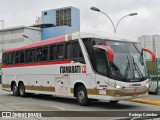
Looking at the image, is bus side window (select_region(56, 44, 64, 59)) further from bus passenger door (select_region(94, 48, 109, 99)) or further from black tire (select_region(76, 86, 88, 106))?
bus passenger door (select_region(94, 48, 109, 99))

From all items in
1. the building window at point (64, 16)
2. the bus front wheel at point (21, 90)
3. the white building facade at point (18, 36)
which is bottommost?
the bus front wheel at point (21, 90)

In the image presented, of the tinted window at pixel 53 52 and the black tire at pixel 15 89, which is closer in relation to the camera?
the tinted window at pixel 53 52

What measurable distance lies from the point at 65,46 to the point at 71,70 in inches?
52.2

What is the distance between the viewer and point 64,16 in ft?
359

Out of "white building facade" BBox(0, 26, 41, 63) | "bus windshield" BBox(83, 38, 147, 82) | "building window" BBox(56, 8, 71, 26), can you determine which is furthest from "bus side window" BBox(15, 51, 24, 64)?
"building window" BBox(56, 8, 71, 26)

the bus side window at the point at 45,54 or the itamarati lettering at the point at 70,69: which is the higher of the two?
the bus side window at the point at 45,54

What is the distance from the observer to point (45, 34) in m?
108

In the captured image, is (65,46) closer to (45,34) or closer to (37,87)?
(37,87)

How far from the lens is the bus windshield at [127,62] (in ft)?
47.6

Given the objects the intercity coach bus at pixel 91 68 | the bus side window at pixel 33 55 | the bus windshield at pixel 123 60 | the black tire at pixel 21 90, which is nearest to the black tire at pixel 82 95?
the intercity coach bus at pixel 91 68

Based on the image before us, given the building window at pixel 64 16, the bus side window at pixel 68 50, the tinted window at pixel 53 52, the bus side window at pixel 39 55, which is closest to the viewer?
the bus side window at pixel 68 50

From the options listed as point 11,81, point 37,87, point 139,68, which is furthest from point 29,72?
point 139,68

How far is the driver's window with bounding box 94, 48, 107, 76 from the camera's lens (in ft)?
48.2

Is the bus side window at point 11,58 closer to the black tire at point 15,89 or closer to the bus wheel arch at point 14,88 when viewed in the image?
the bus wheel arch at point 14,88
